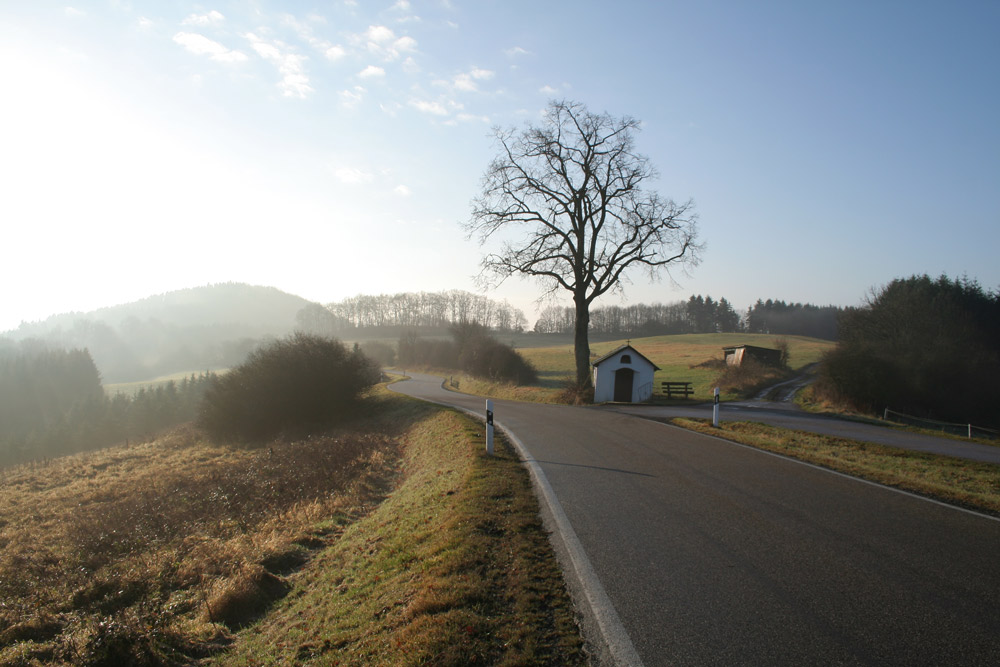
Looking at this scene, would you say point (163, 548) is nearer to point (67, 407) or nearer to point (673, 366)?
point (673, 366)

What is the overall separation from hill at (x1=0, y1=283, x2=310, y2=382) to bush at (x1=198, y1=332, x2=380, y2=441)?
49.0 meters

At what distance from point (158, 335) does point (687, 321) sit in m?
122

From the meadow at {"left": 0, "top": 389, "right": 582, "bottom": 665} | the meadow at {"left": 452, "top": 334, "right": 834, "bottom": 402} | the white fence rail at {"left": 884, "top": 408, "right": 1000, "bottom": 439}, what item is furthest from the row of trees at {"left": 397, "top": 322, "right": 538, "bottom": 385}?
the meadow at {"left": 0, "top": 389, "right": 582, "bottom": 665}

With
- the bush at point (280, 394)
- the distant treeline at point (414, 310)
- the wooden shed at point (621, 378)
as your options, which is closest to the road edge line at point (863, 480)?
the wooden shed at point (621, 378)

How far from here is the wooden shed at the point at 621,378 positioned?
28156 mm

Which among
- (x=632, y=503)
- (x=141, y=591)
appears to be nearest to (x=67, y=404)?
(x=141, y=591)

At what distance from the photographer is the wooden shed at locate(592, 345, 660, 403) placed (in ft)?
92.4

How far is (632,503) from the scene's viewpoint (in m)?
6.61

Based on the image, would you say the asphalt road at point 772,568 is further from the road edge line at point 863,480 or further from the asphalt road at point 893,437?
the asphalt road at point 893,437

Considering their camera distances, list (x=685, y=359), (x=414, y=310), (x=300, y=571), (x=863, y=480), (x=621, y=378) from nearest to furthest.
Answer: (x=300, y=571) < (x=863, y=480) < (x=621, y=378) < (x=685, y=359) < (x=414, y=310)

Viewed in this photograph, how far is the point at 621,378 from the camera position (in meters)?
28.8

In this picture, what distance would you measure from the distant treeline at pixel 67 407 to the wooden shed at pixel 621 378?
23.0m

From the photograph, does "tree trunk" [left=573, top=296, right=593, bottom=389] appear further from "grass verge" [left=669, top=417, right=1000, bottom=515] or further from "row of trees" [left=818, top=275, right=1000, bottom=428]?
"row of trees" [left=818, top=275, right=1000, bottom=428]

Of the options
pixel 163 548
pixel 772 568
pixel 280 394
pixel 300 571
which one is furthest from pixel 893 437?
pixel 280 394
